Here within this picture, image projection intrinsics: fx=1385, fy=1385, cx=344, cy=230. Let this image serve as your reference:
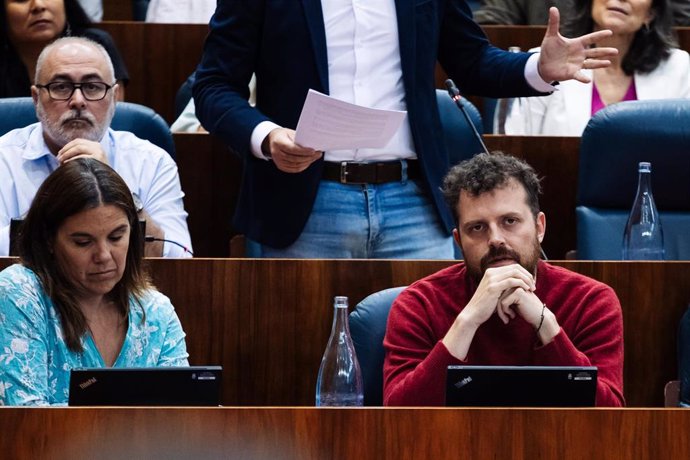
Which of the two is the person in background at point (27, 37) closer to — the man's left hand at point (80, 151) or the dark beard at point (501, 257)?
the man's left hand at point (80, 151)

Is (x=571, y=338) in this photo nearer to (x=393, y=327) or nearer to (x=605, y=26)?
(x=393, y=327)

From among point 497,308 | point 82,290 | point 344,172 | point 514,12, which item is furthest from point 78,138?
point 514,12

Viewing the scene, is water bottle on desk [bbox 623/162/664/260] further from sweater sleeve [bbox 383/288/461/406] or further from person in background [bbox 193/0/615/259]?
sweater sleeve [bbox 383/288/461/406]

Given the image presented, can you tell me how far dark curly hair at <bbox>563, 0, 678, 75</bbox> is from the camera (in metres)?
3.43

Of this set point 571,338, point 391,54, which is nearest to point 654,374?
point 571,338

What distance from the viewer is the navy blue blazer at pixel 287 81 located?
243cm

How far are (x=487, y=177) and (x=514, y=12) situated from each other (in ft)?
7.16

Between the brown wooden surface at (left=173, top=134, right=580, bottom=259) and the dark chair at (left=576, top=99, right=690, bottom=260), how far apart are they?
30 cm

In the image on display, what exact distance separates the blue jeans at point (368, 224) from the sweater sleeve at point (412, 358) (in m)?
0.34

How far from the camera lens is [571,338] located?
2.10 meters

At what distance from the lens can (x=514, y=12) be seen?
4.23 metres

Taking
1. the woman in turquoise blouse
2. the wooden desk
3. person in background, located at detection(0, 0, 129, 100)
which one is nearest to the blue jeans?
the woman in turquoise blouse

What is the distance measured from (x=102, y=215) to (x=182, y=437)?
65cm

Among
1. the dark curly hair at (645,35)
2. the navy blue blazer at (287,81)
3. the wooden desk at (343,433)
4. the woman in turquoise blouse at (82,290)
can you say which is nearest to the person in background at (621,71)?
the dark curly hair at (645,35)
